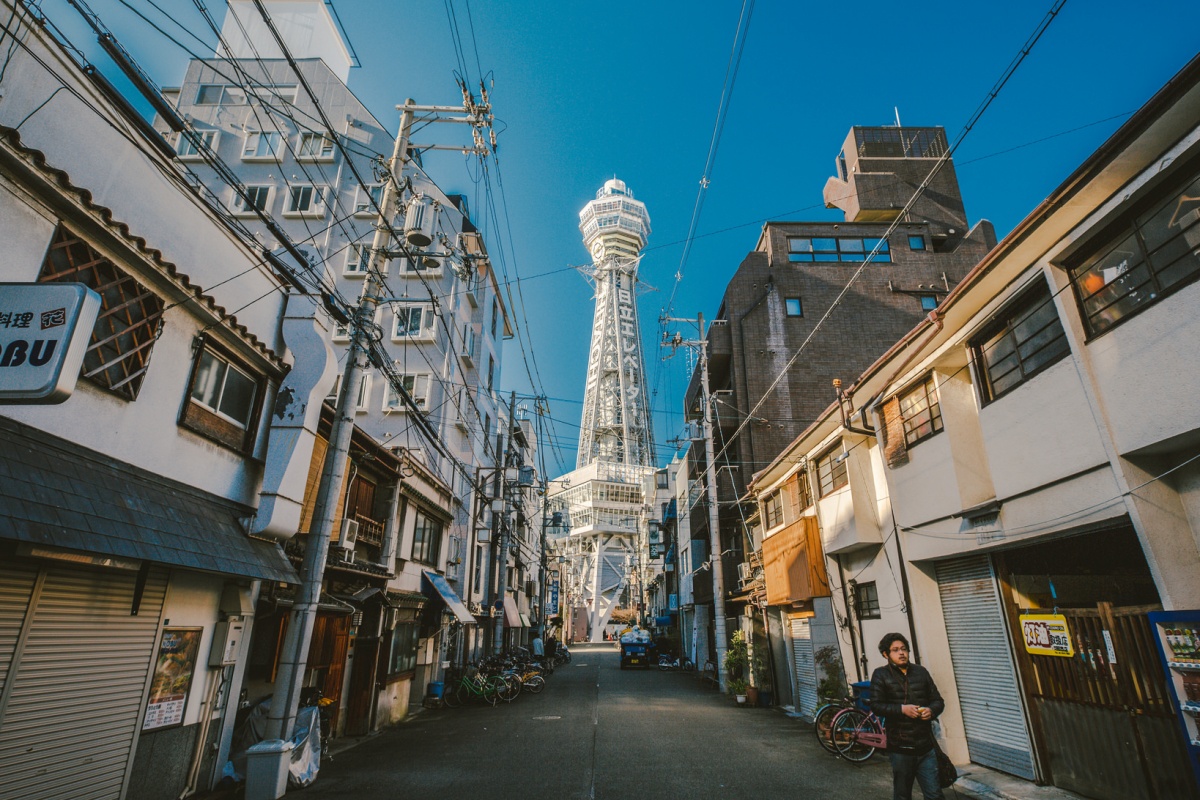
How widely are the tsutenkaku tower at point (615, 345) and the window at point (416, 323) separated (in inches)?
3439

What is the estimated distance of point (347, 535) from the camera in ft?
40.2

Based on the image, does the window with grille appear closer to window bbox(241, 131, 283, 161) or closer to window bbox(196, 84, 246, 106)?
window bbox(241, 131, 283, 161)

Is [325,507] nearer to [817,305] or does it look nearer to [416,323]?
[416,323]

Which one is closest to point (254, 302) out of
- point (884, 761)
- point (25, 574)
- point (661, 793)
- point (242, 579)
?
point (242, 579)

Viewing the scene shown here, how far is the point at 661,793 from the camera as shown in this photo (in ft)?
26.7

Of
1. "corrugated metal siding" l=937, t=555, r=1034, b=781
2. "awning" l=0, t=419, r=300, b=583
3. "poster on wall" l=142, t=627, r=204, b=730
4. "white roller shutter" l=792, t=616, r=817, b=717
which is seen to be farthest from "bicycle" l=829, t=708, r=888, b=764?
"poster on wall" l=142, t=627, r=204, b=730

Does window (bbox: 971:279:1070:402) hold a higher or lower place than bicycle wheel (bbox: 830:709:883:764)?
higher

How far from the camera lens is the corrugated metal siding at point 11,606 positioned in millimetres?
5793

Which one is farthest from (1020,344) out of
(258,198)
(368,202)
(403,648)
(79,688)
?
(258,198)

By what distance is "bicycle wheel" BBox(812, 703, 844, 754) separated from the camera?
10.8 m

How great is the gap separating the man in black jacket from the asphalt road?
10.9ft

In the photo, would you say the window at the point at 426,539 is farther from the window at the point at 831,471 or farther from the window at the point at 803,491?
the window at the point at 831,471

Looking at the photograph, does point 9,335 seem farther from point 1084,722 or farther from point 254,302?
→ point 1084,722

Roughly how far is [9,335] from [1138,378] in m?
10.9
